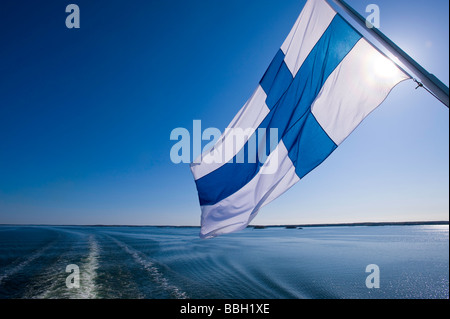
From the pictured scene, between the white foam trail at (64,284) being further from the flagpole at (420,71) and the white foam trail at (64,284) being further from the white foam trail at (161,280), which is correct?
the flagpole at (420,71)

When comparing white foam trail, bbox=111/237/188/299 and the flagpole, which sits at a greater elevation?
the flagpole

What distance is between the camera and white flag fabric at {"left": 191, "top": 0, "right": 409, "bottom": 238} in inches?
127

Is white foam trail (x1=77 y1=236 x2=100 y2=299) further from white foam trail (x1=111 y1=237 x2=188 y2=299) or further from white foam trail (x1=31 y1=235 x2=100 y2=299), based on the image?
white foam trail (x1=111 y1=237 x2=188 y2=299)

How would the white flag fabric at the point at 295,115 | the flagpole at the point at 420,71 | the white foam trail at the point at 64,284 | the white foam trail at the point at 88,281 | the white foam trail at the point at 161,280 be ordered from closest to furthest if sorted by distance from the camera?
the flagpole at the point at 420,71 → the white flag fabric at the point at 295,115 → the white foam trail at the point at 64,284 → the white foam trail at the point at 88,281 → the white foam trail at the point at 161,280

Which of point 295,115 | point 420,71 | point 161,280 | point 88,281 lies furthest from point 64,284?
point 420,71

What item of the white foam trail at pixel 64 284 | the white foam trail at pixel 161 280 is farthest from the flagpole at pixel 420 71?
the white foam trail at pixel 64 284

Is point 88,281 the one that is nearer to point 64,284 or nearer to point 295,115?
point 64,284

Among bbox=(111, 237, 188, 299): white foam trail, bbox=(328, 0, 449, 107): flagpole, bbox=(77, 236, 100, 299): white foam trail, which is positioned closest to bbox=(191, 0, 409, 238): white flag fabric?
bbox=(328, 0, 449, 107): flagpole

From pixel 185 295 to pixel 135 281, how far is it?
3.18m

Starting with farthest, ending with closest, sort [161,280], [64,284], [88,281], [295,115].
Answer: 1. [161,280]
2. [88,281]
3. [64,284]
4. [295,115]

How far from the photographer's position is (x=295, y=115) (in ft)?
12.7

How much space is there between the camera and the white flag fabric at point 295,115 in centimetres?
324
